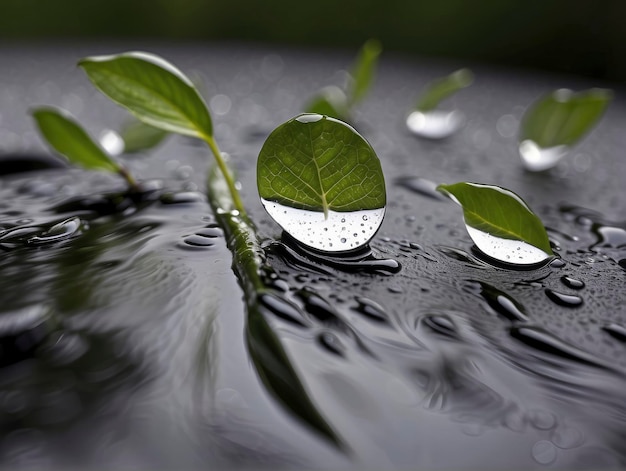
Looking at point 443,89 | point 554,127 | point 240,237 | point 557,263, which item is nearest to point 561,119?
point 554,127

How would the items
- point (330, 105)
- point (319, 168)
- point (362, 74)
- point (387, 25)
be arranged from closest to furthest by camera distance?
point (319, 168), point (330, 105), point (362, 74), point (387, 25)

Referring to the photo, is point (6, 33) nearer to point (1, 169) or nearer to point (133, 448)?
point (1, 169)

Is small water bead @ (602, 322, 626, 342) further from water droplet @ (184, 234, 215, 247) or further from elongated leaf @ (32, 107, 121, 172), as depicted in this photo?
elongated leaf @ (32, 107, 121, 172)

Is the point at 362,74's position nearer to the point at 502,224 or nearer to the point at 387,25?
the point at 502,224

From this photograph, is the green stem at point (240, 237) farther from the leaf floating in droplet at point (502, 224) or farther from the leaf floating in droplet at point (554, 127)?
the leaf floating in droplet at point (554, 127)

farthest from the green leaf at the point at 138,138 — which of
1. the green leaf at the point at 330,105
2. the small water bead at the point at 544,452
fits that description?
the small water bead at the point at 544,452

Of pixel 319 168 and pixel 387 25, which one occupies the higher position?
pixel 387 25

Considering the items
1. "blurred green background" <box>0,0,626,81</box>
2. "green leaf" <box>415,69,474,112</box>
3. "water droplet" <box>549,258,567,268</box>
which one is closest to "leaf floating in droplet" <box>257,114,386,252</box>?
"water droplet" <box>549,258,567,268</box>

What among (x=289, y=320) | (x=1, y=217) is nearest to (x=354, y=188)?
(x=289, y=320)
